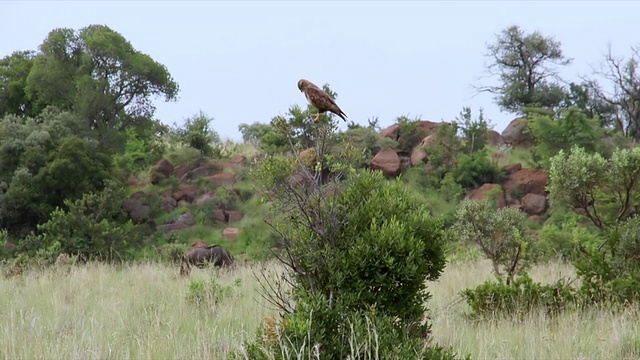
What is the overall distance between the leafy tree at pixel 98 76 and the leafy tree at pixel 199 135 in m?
2.40

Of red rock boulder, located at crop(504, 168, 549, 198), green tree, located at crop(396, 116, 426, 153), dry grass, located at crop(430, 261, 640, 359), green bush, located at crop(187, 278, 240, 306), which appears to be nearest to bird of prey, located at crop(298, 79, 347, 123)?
dry grass, located at crop(430, 261, 640, 359)

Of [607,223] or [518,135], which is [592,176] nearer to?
[607,223]

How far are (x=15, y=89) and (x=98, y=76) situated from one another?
506cm

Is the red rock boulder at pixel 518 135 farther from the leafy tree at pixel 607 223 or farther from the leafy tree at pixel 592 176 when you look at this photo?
the leafy tree at pixel 592 176

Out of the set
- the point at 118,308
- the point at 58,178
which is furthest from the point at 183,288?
the point at 58,178

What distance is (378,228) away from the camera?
4773 millimetres

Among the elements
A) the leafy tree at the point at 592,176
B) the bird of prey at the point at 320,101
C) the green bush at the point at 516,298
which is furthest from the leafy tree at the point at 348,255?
the leafy tree at the point at 592,176

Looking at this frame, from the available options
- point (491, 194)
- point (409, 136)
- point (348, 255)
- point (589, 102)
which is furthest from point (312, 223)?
point (589, 102)

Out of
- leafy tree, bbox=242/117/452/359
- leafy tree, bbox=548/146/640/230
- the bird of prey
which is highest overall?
the bird of prey

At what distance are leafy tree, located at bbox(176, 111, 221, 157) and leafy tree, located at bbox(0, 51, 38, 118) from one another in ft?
23.6

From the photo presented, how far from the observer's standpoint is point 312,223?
16.4 feet

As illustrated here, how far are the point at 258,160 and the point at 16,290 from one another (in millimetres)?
6557

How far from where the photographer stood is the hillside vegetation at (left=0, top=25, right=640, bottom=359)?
16.0ft

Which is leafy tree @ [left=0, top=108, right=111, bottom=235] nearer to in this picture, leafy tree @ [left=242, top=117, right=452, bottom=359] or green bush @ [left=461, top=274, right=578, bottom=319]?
green bush @ [left=461, top=274, right=578, bottom=319]
